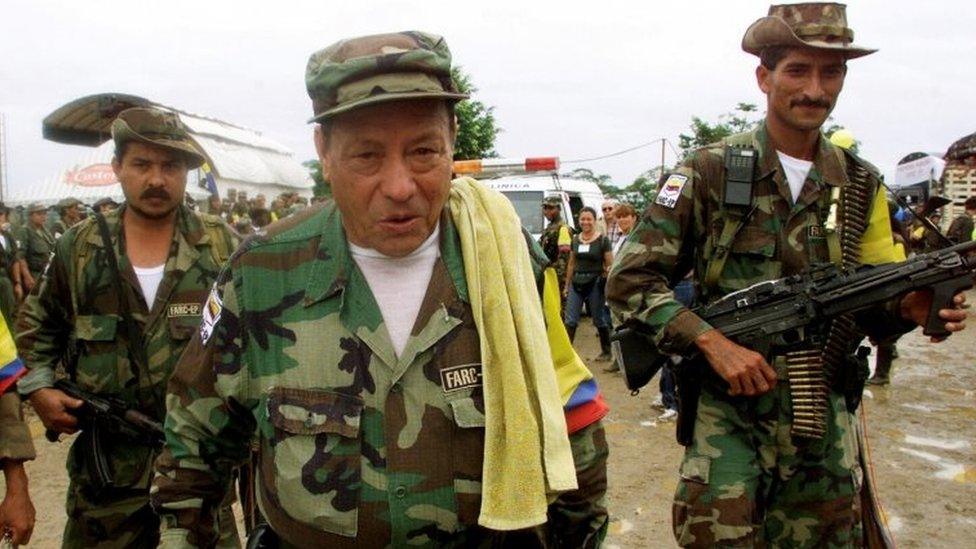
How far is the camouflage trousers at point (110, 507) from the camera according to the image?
3023mm

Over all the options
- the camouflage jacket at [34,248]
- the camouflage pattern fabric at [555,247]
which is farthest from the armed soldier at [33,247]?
the camouflage pattern fabric at [555,247]

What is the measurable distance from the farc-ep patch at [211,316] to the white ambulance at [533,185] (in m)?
9.31

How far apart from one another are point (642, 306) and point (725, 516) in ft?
2.60

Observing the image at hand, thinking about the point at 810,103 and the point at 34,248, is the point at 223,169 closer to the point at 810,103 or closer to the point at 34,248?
the point at 34,248

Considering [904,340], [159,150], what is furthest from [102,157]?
[159,150]

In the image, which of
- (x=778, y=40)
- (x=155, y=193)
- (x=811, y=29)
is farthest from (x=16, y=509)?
(x=811, y=29)

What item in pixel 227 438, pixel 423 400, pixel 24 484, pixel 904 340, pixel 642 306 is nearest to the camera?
pixel 423 400

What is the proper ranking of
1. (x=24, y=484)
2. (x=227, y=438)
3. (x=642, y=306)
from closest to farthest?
1. (x=227, y=438)
2. (x=24, y=484)
3. (x=642, y=306)

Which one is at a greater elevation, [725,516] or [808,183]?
[808,183]

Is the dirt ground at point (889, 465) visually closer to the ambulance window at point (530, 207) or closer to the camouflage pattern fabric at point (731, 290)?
the camouflage pattern fabric at point (731, 290)

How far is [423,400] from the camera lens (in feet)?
5.47

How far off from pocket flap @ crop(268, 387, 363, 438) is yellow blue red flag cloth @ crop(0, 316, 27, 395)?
1429 mm

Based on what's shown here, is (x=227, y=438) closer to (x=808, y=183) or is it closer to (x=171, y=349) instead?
(x=171, y=349)

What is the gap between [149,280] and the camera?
3.12 m
